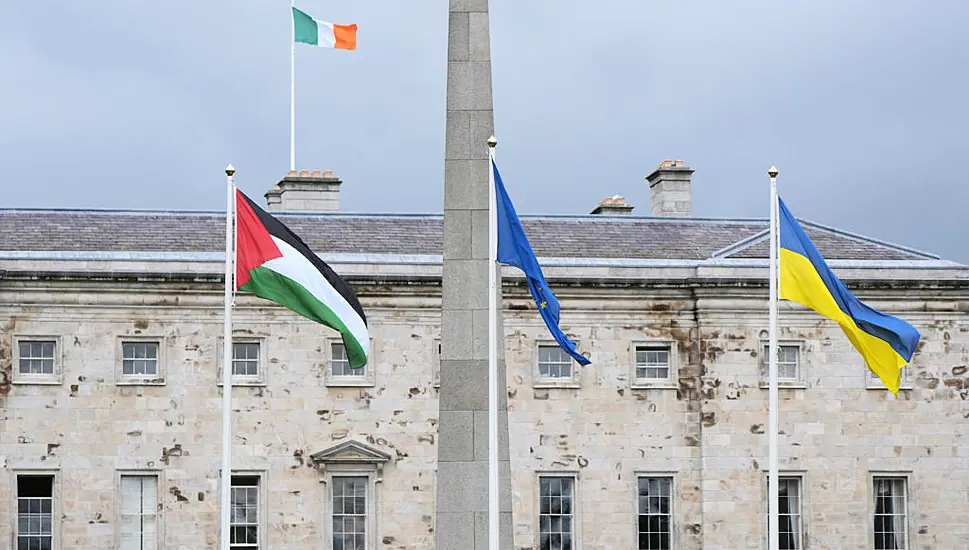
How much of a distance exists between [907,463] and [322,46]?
16101 millimetres

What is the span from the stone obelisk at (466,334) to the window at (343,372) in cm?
1451

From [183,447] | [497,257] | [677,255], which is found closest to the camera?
[497,257]

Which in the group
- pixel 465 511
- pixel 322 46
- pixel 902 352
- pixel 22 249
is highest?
pixel 322 46

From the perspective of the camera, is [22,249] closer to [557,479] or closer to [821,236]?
[557,479]

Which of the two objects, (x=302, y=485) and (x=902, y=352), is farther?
(x=302, y=485)

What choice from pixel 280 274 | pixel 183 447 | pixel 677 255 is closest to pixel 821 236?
pixel 677 255

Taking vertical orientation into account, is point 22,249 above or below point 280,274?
above

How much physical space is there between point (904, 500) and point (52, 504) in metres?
18.0

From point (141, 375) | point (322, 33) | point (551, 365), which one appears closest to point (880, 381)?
point (551, 365)

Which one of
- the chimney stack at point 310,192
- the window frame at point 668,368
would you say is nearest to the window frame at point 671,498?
the window frame at point 668,368

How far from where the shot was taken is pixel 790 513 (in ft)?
144

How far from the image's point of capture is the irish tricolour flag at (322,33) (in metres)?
47.0

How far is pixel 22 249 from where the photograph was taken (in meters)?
43.8

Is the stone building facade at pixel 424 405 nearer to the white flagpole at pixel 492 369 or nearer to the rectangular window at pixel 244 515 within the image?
the rectangular window at pixel 244 515
